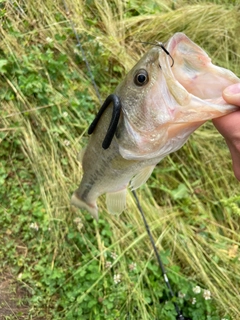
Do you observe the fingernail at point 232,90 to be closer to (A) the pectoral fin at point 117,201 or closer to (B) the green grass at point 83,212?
(A) the pectoral fin at point 117,201

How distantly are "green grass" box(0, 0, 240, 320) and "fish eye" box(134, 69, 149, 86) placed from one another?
130 cm

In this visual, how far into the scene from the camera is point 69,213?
2.88 meters

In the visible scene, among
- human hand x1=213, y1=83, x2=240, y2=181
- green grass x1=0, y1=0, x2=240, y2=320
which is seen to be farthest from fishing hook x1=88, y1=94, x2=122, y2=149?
green grass x1=0, y1=0, x2=240, y2=320

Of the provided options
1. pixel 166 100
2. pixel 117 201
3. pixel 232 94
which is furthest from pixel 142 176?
pixel 232 94

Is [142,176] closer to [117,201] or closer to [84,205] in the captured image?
[117,201]

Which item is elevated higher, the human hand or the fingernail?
the fingernail

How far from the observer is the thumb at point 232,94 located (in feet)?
3.67

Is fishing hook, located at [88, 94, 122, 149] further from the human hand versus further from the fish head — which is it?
the human hand

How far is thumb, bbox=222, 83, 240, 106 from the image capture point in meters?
1.12

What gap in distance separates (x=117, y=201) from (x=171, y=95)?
2.93 feet

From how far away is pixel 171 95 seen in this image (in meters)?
1.21

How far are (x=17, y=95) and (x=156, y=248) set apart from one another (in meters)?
1.76

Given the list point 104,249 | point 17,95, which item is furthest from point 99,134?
point 17,95

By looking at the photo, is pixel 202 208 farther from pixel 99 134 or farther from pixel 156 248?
pixel 99 134
